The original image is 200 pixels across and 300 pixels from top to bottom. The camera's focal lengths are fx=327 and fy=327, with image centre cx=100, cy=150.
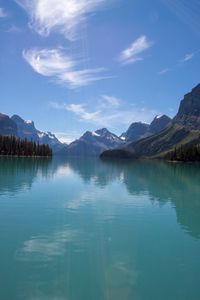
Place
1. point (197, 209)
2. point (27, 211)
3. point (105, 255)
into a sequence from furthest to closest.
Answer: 1. point (197, 209)
2. point (27, 211)
3. point (105, 255)

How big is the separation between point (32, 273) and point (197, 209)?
4040cm

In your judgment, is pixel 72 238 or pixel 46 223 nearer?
pixel 72 238

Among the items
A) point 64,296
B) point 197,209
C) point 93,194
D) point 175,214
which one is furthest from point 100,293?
point 93,194

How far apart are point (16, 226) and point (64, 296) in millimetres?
→ 20101

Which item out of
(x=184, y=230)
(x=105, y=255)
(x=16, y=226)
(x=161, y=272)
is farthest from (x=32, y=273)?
(x=184, y=230)

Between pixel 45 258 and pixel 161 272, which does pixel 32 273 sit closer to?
pixel 45 258

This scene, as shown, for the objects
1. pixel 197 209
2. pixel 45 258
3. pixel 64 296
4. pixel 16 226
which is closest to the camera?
pixel 64 296

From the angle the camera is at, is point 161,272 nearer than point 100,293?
No

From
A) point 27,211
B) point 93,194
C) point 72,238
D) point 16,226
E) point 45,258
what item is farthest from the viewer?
point 93,194

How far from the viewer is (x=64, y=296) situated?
21375 millimetres

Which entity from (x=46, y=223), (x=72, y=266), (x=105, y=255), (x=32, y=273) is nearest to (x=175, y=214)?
(x=46, y=223)

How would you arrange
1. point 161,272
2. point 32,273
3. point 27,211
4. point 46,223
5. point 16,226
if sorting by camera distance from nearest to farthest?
point 32,273, point 161,272, point 16,226, point 46,223, point 27,211

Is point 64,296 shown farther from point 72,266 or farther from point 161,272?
point 161,272

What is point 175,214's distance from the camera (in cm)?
5338
